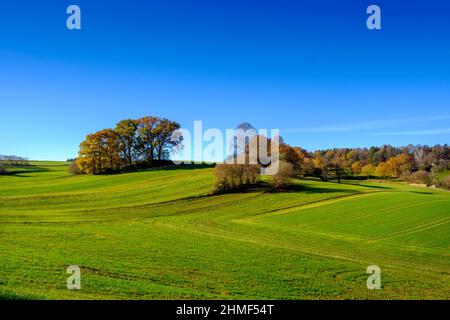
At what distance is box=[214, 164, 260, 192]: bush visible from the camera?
210ft

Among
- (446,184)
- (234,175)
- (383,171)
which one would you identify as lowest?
(446,184)

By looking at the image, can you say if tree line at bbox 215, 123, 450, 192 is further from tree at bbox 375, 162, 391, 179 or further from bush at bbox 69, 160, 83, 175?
bush at bbox 69, 160, 83, 175

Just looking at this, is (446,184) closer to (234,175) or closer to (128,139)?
(234,175)

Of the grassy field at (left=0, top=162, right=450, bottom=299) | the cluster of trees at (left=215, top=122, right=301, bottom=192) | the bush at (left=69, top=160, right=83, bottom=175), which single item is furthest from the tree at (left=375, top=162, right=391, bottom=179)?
the bush at (left=69, top=160, right=83, bottom=175)

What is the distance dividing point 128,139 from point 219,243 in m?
66.3

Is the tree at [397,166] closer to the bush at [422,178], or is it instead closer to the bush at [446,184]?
the bush at [422,178]

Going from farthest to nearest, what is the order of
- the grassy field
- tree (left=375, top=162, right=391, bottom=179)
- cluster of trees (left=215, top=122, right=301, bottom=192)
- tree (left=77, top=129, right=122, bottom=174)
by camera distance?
tree (left=375, top=162, right=391, bottom=179) < tree (left=77, top=129, right=122, bottom=174) < cluster of trees (left=215, top=122, right=301, bottom=192) < the grassy field

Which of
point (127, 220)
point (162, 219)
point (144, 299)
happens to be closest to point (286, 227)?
point (162, 219)

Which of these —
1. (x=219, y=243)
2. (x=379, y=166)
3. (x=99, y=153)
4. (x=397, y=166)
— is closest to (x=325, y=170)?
(x=379, y=166)

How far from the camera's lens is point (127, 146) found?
92.8m

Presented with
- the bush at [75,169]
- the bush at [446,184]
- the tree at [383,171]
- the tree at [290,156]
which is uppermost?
the tree at [290,156]

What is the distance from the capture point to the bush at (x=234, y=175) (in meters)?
64.0

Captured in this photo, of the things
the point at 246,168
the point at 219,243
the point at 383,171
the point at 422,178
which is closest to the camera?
the point at 219,243

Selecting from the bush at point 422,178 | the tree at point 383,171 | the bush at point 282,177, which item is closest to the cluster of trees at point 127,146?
the bush at point 282,177
